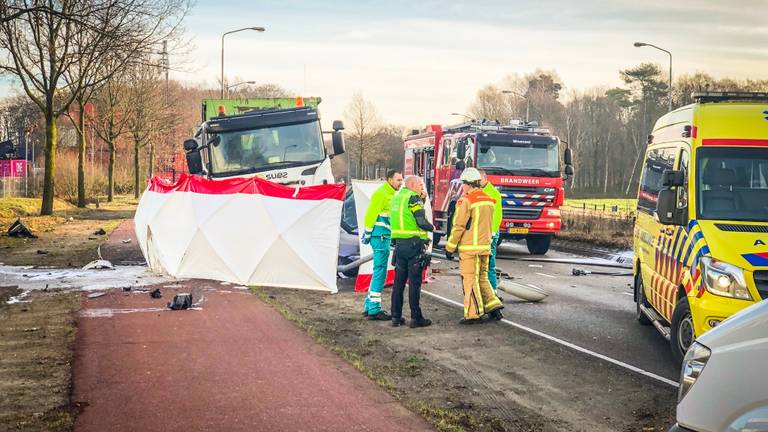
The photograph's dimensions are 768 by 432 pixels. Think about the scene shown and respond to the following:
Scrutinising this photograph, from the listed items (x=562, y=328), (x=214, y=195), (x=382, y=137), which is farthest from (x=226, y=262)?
(x=382, y=137)

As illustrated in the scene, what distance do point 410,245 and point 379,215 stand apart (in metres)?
0.91

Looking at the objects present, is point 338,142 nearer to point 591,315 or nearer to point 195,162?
point 195,162

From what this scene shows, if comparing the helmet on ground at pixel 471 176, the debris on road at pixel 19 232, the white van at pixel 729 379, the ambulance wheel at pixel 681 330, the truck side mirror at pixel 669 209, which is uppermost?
the helmet on ground at pixel 471 176

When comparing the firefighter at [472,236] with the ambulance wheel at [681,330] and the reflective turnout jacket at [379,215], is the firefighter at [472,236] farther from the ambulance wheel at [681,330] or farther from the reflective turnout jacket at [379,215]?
the ambulance wheel at [681,330]

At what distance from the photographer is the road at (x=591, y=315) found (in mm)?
9094

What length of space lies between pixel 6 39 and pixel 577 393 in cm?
2864

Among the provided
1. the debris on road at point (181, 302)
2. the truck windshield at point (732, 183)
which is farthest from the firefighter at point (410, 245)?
the truck windshield at point (732, 183)

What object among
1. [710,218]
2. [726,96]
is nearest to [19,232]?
[726,96]

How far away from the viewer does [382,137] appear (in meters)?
72.6

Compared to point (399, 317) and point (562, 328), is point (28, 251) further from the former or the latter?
point (562, 328)

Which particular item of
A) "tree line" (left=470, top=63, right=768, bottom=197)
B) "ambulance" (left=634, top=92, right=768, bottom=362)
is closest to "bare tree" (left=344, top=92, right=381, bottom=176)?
"tree line" (left=470, top=63, right=768, bottom=197)

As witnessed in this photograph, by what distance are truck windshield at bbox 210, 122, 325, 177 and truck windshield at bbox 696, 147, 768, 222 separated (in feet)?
34.6

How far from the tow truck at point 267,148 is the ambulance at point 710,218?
9.32 metres

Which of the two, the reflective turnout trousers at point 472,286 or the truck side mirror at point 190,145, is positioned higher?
the truck side mirror at point 190,145
